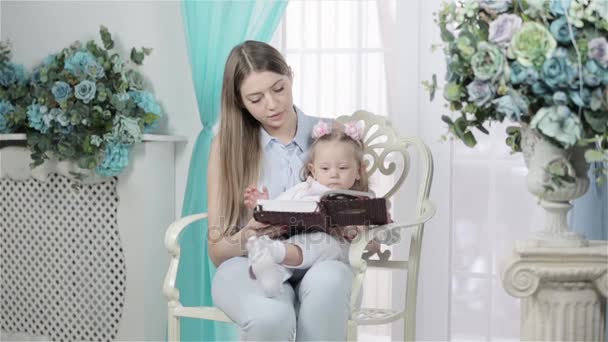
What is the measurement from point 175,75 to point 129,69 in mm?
221

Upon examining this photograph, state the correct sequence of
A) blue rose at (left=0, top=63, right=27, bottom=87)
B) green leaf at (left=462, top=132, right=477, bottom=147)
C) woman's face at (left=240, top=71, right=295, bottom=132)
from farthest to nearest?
1. blue rose at (left=0, top=63, right=27, bottom=87)
2. woman's face at (left=240, top=71, right=295, bottom=132)
3. green leaf at (left=462, top=132, right=477, bottom=147)

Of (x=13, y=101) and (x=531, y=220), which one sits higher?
(x=13, y=101)

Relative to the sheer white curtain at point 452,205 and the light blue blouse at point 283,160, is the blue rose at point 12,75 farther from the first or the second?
the sheer white curtain at point 452,205

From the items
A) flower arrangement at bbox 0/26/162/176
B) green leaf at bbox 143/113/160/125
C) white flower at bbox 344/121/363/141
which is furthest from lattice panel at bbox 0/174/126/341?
white flower at bbox 344/121/363/141

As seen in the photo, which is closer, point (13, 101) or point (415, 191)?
point (415, 191)

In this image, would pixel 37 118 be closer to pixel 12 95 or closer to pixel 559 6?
pixel 12 95

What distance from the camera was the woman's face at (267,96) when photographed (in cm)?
240

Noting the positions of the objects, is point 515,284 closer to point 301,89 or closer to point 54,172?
point 301,89

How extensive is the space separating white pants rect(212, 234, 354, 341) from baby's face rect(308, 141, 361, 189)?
23 centimetres

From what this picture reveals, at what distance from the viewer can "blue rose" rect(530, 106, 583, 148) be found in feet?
5.79

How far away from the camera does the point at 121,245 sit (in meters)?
2.98

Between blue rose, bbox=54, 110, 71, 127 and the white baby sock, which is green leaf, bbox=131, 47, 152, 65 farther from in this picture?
the white baby sock

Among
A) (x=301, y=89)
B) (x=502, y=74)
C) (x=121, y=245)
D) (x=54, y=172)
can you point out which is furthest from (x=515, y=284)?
(x=54, y=172)

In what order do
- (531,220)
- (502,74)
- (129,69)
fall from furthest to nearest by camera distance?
(129,69) < (531,220) < (502,74)
